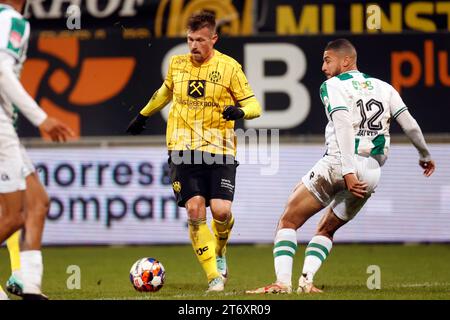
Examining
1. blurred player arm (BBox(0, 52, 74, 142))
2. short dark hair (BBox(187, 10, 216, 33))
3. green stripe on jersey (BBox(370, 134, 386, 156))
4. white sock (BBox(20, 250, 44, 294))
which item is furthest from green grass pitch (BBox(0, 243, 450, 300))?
short dark hair (BBox(187, 10, 216, 33))

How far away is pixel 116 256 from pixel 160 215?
124 cm

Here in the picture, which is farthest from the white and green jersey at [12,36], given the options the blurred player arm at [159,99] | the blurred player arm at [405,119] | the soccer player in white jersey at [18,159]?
the blurred player arm at [405,119]

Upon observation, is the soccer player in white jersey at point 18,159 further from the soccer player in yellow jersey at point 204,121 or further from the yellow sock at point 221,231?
the yellow sock at point 221,231

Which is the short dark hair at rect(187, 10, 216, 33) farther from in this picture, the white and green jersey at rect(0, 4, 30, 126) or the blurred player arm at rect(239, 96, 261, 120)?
the white and green jersey at rect(0, 4, 30, 126)

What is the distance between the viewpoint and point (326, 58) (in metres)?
8.30

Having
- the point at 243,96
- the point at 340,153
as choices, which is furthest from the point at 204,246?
the point at 340,153

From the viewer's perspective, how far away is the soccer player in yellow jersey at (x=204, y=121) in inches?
344

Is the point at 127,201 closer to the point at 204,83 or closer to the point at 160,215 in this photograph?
the point at 160,215

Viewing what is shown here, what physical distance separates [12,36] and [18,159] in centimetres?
79

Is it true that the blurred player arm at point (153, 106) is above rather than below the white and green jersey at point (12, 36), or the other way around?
below

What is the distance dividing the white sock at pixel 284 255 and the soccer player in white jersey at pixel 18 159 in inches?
81.8

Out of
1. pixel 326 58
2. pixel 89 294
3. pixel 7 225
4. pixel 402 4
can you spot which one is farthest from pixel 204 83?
pixel 402 4

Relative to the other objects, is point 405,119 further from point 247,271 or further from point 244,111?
point 247,271

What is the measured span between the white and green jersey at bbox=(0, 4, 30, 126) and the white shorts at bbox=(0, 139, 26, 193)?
0.19m
